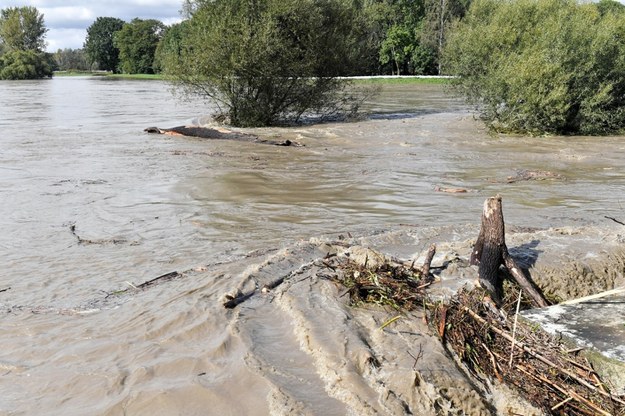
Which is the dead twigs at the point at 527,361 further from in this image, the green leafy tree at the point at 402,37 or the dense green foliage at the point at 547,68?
the green leafy tree at the point at 402,37

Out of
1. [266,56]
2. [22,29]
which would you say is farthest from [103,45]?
[266,56]

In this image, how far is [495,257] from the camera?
5859 millimetres

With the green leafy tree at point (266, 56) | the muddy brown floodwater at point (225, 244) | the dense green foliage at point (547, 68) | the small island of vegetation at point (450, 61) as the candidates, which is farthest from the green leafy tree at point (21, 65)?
the dense green foliage at point (547, 68)

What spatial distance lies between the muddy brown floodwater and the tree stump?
148 centimetres

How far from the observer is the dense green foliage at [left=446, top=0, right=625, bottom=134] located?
788 inches

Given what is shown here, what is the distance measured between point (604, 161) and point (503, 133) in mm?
5528

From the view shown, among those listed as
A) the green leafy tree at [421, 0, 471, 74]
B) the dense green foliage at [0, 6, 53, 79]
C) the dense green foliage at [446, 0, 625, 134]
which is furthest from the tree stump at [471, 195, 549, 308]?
the dense green foliage at [0, 6, 53, 79]

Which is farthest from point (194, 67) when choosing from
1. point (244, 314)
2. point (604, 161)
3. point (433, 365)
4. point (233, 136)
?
point (433, 365)

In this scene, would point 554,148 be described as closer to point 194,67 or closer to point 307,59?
point 307,59

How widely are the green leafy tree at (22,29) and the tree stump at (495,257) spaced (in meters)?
117

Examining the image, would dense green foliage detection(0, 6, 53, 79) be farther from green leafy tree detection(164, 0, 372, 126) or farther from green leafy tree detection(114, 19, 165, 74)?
green leafy tree detection(164, 0, 372, 126)

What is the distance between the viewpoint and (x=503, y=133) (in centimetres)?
2138

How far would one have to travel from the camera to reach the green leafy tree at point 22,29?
4306 inches

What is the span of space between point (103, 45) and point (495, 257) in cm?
13209
